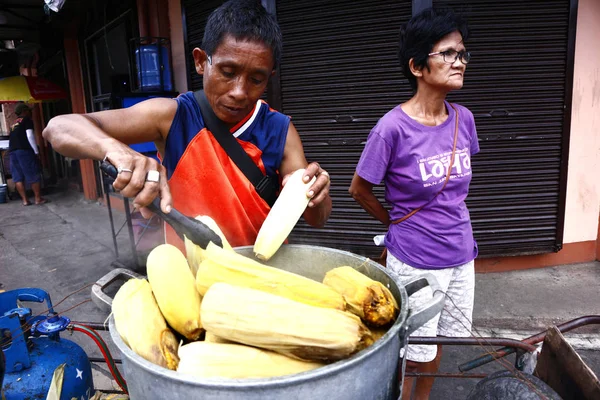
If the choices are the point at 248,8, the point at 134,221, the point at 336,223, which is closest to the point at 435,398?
the point at 336,223

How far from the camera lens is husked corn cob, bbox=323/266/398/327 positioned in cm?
103

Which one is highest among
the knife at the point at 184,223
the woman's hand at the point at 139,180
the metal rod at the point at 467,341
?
the woman's hand at the point at 139,180

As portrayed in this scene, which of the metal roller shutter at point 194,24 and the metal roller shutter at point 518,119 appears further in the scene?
the metal roller shutter at point 194,24

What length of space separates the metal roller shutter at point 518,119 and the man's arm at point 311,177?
271 cm

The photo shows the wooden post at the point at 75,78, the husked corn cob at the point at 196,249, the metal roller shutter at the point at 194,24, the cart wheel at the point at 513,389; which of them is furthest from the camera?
the wooden post at the point at 75,78

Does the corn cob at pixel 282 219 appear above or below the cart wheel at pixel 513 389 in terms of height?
above

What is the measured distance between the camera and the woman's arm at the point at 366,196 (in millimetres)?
2176

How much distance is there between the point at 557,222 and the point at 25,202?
1039 centimetres

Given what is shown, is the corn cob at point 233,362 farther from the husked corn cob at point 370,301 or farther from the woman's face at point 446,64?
the woman's face at point 446,64

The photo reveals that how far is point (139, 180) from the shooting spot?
1067 millimetres

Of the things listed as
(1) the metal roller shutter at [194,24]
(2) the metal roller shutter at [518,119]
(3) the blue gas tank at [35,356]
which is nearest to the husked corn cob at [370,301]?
(3) the blue gas tank at [35,356]

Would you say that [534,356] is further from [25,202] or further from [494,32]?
[25,202]

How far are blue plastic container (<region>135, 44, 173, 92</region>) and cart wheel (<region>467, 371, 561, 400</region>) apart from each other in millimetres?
4945

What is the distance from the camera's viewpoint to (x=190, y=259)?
1348 mm
